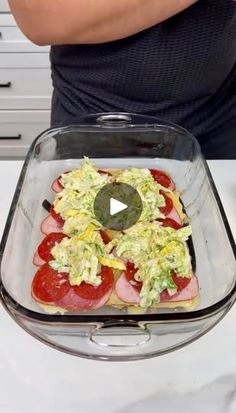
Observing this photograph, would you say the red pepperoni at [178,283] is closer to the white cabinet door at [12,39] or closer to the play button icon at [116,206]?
the play button icon at [116,206]

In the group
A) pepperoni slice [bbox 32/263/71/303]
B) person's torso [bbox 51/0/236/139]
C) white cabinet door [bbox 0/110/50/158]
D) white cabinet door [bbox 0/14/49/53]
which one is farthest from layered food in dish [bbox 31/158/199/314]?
white cabinet door [bbox 0/110/50/158]

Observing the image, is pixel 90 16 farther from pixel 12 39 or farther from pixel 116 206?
pixel 12 39

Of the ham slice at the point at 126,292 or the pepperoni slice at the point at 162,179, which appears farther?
the pepperoni slice at the point at 162,179

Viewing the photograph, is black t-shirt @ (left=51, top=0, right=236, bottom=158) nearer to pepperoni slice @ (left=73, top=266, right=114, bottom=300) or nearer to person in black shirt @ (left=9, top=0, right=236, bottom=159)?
person in black shirt @ (left=9, top=0, right=236, bottom=159)

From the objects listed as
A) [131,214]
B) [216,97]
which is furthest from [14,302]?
[216,97]

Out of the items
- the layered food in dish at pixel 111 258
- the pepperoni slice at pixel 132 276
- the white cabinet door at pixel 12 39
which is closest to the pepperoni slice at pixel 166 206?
the layered food in dish at pixel 111 258

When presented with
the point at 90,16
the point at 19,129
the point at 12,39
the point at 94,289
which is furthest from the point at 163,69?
the point at 19,129
